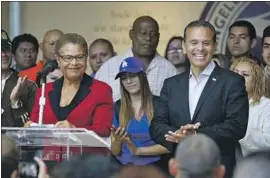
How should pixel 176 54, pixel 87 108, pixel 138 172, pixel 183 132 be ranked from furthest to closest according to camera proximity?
1. pixel 176 54
2. pixel 87 108
3. pixel 183 132
4. pixel 138 172

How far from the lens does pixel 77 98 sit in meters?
6.40

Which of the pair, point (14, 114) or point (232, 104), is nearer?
point (232, 104)

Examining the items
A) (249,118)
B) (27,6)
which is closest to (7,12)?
(27,6)

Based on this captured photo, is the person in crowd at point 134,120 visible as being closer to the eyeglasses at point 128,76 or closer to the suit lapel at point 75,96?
the eyeglasses at point 128,76

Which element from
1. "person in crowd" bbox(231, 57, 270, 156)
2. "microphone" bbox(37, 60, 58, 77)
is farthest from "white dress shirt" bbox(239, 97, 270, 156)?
"microphone" bbox(37, 60, 58, 77)

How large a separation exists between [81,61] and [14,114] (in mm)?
720

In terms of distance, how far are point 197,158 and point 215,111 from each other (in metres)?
1.42

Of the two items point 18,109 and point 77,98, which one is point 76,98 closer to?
point 77,98

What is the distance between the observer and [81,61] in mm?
6406

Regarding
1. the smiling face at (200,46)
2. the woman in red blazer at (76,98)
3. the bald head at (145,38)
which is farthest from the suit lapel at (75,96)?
the bald head at (145,38)

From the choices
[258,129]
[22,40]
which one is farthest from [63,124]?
[22,40]

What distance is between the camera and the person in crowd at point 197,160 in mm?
4656

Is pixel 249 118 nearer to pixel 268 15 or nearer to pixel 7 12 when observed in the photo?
pixel 268 15

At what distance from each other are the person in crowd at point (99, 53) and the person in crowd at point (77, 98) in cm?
190
